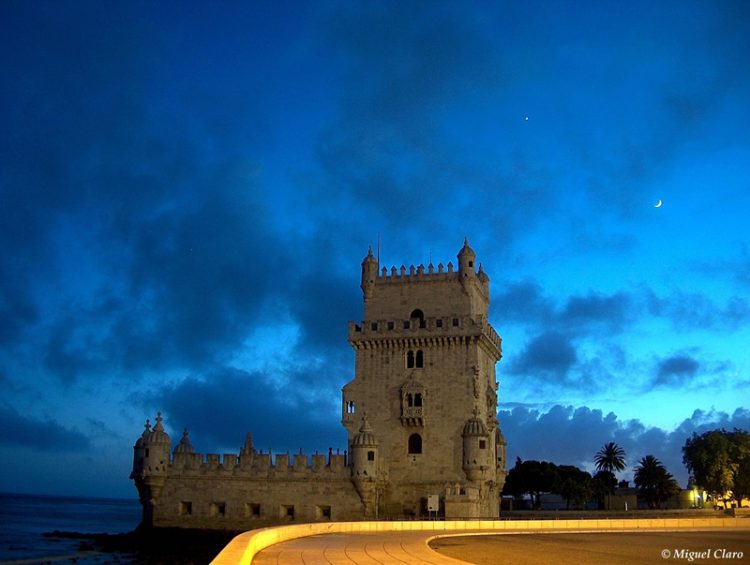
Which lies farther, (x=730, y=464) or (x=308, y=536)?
(x=730, y=464)

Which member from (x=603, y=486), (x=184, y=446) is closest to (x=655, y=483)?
(x=603, y=486)

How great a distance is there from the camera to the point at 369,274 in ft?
196

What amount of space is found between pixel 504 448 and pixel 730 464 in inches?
810

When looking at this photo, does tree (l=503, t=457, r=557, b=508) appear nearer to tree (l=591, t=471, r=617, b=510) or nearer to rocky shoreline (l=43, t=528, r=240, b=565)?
tree (l=591, t=471, r=617, b=510)

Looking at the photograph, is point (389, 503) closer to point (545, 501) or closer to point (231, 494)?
point (231, 494)

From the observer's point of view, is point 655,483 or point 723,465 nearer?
point 723,465

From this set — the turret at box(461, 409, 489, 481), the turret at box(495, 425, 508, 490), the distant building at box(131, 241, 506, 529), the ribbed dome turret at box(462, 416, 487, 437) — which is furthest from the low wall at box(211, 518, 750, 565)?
the turret at box(495, 425, 508, 490)

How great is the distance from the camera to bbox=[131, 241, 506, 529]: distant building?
5175 centimetres

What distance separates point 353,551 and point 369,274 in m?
38.2

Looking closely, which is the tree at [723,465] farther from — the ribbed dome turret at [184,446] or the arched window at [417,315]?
the ribbed dome turret at [184,446]

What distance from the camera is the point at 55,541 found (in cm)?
6525

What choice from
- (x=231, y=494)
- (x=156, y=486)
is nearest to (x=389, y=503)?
(x=231, y=494)

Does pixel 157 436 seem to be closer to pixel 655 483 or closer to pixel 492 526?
pixel 492 526

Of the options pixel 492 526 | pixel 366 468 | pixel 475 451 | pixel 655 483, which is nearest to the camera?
pixel 492 526
